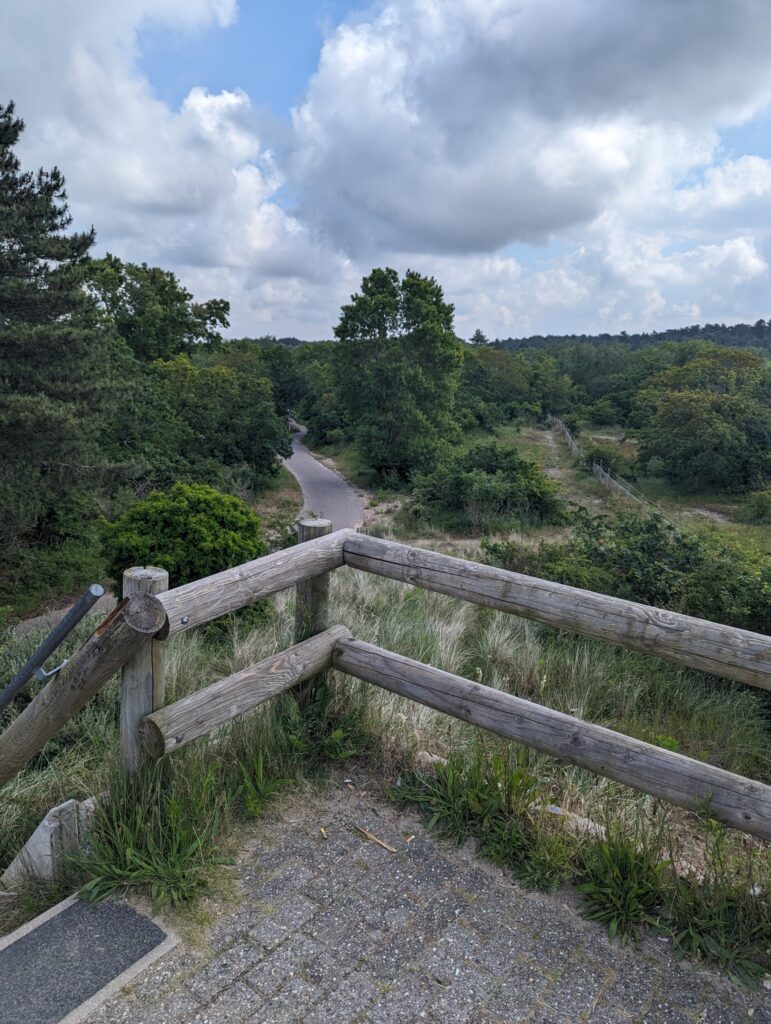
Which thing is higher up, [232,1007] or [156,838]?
[156,838]

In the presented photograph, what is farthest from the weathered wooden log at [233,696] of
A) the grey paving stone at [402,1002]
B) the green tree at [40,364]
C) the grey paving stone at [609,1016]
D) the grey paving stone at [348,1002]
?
the green tree at [40,364]

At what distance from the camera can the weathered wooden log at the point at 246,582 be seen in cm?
223

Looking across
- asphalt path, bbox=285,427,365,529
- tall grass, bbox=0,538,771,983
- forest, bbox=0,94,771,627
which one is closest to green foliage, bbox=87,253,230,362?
forest, bbox=0,94,771,627

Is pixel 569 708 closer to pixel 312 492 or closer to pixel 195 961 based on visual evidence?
pixel 195 961

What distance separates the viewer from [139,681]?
89.4 inches

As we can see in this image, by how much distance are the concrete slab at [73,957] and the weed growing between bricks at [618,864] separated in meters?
1.16

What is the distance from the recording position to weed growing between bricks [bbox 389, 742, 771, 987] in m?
2.04

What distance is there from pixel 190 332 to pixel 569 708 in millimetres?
37373

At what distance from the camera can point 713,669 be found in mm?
2156

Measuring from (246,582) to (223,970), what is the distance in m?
1.29

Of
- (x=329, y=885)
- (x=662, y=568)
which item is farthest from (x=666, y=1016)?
(x=662, y=568)

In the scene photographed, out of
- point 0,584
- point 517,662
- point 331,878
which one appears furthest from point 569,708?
point 0,584

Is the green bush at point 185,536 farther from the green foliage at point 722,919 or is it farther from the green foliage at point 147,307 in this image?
the green foliage at point 147,307

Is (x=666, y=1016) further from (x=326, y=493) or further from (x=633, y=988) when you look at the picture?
(x=326, y=493)
